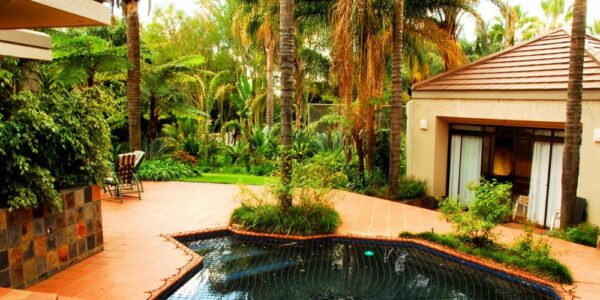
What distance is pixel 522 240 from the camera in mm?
7184

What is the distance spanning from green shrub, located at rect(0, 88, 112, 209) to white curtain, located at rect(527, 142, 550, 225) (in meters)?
9.12

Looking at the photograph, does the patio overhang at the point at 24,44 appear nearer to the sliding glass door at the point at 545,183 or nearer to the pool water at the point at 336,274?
the pool water at the point at 336,274

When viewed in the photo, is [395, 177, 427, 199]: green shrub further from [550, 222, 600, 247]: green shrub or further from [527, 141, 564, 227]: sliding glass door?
[550, 222, 600, 247]: green shrub

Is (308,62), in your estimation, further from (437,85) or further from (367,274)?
(367,274)

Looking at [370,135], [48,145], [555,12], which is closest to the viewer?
[48,145]

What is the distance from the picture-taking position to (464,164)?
12.2 m

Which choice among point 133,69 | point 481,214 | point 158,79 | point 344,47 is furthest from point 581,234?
point 158,79

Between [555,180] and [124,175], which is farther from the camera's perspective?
[124,175]

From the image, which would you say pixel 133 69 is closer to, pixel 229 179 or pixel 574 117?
pixel 229 179

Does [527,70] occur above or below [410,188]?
above

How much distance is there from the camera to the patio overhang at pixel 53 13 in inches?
199

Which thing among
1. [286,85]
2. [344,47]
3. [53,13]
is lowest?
[286,85]

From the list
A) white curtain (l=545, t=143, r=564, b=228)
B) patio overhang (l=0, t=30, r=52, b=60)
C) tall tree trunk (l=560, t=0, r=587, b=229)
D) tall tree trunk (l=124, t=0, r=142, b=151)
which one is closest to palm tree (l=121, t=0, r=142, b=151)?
tall tree trunk (l=124, t=0, r=142, b=151)

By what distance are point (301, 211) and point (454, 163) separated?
18.7 feet
